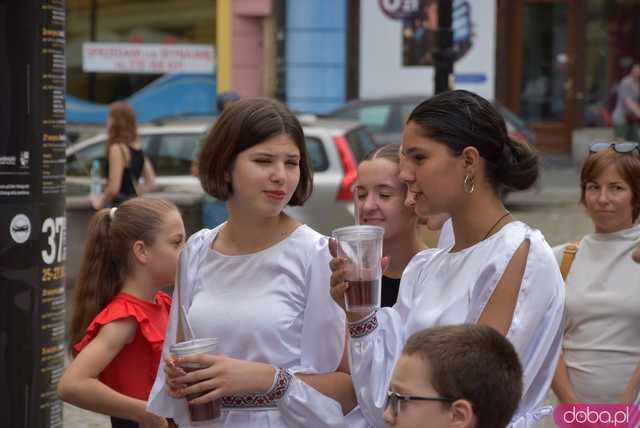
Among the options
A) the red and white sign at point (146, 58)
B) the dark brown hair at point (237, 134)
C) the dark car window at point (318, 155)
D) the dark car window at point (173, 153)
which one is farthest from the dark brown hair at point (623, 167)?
the red and white sign at point (146, 58)

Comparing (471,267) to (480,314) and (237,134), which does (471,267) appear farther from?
(237,134)

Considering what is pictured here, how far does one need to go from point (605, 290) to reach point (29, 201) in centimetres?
254

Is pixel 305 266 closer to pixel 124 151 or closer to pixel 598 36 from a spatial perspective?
pixel 124 151

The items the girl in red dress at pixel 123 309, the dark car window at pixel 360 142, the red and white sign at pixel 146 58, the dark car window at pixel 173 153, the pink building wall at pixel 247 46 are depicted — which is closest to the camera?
the girl in red dress at pixel 123 309

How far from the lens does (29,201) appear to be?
19.0 ft

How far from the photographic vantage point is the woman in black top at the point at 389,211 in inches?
176

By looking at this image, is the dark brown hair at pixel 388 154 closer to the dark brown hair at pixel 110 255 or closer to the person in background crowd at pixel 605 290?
the dark brown hair at pixel 110 255

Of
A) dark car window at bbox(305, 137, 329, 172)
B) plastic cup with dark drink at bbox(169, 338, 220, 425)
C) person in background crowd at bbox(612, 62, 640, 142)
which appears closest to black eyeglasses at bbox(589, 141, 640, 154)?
plastic cup with dark drink at bbox(169, 338, 220, 425)

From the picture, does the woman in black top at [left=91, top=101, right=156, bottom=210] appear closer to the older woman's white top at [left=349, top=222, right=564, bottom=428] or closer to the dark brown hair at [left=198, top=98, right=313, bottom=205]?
the dark brown hair at [left=198, top=98, right=313, bottom=205]

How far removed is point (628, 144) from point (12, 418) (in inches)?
114

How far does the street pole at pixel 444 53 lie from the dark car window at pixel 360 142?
3697 millimetres

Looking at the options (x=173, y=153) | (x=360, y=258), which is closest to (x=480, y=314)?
(x=360, y=258)

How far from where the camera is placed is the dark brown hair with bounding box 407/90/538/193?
338cm

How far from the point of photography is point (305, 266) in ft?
11.8
